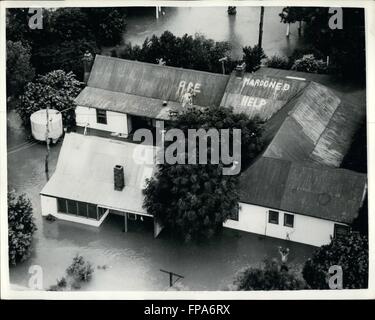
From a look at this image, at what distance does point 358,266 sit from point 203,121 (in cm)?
1358

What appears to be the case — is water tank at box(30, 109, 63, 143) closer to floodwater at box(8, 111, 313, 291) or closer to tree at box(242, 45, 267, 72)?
floodwater at box(8, 111, 313, 291)

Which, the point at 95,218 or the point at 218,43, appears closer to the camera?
the point at 95,218

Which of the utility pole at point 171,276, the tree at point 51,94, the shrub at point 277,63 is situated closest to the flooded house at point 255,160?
the tree at point 51,94

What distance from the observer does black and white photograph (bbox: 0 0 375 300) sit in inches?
1642

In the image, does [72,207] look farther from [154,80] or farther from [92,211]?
[154,80]

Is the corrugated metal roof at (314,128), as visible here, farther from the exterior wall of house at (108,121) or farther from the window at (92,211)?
the exterior wall of house at (108,121)

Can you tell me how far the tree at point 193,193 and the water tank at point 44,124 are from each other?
1332 cm

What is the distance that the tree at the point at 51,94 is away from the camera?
58625mm

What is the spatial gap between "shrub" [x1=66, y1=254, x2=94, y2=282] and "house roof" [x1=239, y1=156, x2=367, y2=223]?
10594 millimetres

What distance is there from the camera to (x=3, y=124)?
40094mm

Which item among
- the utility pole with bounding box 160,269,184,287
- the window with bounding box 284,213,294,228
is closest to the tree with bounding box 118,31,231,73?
the window with bounding box 284,213,294,228

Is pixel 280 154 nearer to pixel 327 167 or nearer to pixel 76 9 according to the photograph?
A: pixel 327 167

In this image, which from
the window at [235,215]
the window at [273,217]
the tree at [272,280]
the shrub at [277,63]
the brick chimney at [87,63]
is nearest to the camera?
the tree at [272,280]
